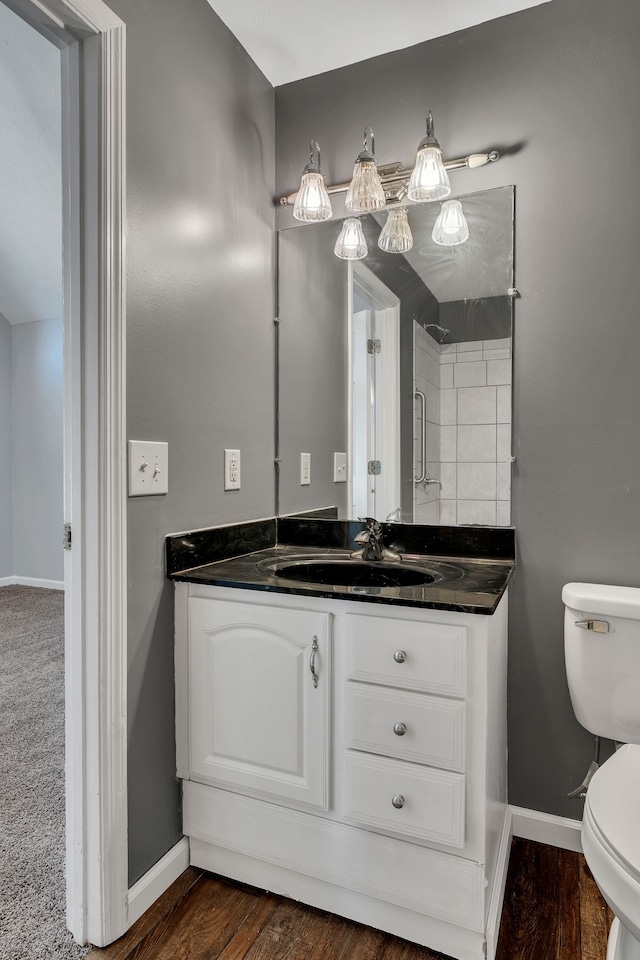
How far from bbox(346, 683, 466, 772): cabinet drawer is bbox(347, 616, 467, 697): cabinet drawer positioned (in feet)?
0.09

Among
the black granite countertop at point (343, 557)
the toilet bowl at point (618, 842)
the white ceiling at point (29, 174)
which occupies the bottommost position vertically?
the toilet bowl at point (618, 842)

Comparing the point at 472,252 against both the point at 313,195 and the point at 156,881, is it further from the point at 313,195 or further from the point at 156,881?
the point at 156,881

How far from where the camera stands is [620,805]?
98 centimetres

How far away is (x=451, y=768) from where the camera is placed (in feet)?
3.82

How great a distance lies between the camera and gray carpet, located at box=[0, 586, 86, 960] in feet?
4.17

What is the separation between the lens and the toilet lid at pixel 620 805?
88 centimetres

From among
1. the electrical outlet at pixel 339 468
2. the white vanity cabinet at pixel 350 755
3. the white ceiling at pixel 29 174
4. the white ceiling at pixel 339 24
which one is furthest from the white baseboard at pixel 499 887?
the white ceiling at pixel 29 174

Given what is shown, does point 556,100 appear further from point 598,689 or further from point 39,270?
point 39,270

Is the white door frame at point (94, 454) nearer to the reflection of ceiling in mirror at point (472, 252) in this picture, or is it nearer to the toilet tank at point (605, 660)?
the reflection of ceiling in mirror at point (472, 252)

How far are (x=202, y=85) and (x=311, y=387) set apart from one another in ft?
3.03

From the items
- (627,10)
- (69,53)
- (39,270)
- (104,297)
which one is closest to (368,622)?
(104,297)

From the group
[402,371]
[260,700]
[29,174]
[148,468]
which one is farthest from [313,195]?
[29,174]

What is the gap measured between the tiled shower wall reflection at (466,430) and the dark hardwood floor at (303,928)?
95 cm

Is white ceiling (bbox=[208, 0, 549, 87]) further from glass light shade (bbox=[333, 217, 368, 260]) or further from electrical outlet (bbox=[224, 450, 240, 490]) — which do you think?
electrical outlet (bbox=[224, 450, 240, 490])
